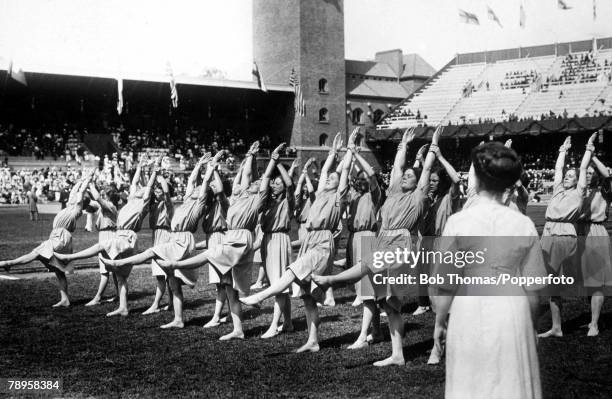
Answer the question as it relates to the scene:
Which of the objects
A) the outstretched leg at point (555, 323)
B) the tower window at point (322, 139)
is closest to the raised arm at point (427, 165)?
the outstretched leg at point (555, 323)

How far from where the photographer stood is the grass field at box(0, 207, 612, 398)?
20.4ft

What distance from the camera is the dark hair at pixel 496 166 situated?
147 inches

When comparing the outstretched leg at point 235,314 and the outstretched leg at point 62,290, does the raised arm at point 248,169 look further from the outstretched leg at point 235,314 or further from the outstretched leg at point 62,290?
the outstretched leg at point 62,290

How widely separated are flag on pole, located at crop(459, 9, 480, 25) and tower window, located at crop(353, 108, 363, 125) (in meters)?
12.6

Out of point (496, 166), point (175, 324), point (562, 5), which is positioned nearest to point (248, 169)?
point (175, 324)

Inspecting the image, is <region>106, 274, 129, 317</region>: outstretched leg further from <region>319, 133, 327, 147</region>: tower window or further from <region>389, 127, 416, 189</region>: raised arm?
<region>319, 133, 327, 147</region>: tower window

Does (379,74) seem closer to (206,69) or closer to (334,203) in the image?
(206,69)

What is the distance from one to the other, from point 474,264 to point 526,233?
33 cm

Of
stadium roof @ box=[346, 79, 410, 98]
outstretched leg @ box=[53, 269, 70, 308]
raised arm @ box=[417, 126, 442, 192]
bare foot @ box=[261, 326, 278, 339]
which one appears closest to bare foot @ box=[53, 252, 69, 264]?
outstretched leg @ box=[53, 269, 70, 308]

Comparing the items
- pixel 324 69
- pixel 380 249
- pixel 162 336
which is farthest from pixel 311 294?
pixel 324 69

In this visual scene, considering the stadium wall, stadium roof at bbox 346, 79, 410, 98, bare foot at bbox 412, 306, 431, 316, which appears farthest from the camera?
stadium roof at bbox 346, 79, 410, 98

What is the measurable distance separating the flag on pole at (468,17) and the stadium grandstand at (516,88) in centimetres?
534

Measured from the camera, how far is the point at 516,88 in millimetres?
50219

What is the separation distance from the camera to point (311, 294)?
761cm
